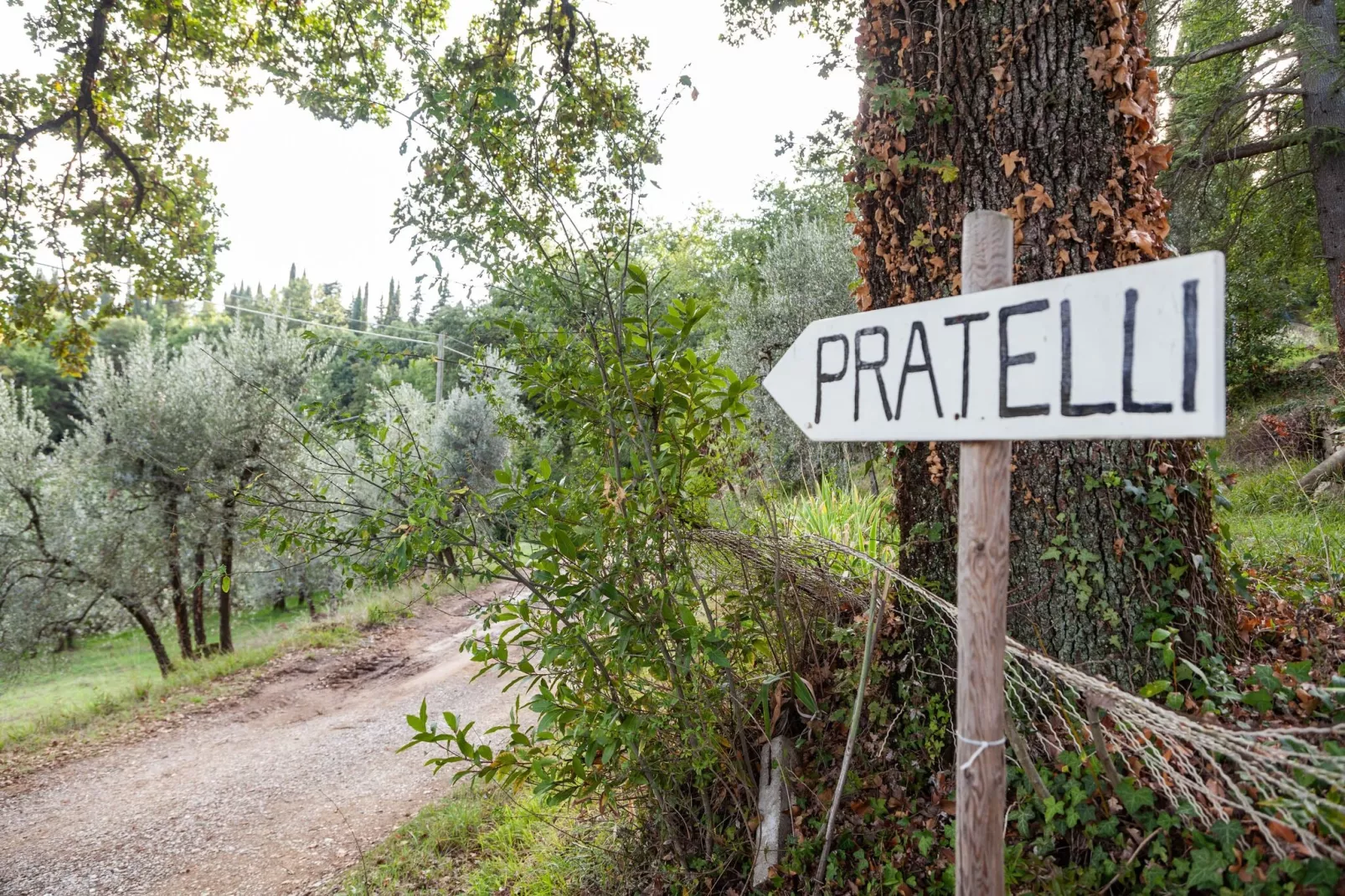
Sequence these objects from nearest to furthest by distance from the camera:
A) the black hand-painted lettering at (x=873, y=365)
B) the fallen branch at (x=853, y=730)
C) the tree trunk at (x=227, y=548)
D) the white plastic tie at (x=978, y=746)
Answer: the white plastic tie at (x=978, y=746)
the black hand-painted lettering at (x=873, y=365)
the fallen branch at (x=853, y=730)
the tree trunk at (x=227, y=548)

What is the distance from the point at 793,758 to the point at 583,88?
13.7 ft

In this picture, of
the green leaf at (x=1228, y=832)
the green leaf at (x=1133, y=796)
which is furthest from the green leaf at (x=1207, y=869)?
the green leaf at (x=1133, y=796)

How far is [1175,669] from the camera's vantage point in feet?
7.11

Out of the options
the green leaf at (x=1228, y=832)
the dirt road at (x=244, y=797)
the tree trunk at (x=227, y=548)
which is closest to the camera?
the green leaf at (x=1228, y=832)

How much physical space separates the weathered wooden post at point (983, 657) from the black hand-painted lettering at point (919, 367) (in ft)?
0.38

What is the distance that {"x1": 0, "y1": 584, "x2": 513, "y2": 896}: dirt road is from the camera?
461cm

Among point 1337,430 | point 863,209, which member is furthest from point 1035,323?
point 1337,430

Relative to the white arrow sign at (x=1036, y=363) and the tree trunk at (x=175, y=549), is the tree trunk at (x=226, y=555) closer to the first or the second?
the tree trunk at (x=175, y=549)

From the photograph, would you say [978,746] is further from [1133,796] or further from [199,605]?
[199,605]

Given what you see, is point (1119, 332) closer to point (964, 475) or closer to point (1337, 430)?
point (964, 475)

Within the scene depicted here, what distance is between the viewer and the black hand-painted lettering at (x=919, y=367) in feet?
4.47

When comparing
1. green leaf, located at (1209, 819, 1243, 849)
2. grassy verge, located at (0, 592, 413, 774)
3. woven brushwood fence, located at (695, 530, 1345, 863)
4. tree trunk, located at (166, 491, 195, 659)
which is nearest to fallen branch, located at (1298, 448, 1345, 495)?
woven brushwood fence, located at (695, 530, 1345, 863)

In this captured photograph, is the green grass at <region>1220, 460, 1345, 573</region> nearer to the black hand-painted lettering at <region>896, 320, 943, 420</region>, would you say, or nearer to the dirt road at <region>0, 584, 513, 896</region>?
the black hand-painted lettering at <region>896, 320, 943, 420</region>

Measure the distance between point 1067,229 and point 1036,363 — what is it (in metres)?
1.38
